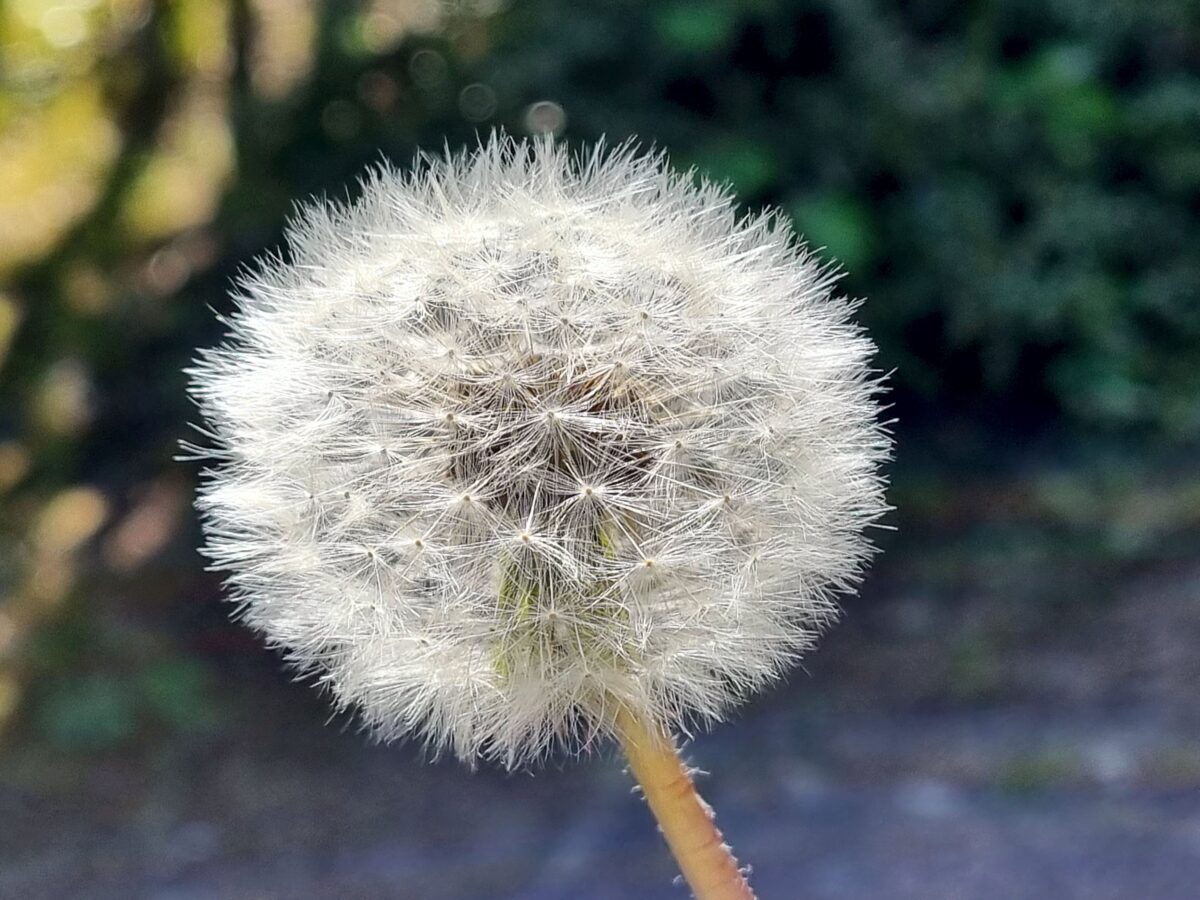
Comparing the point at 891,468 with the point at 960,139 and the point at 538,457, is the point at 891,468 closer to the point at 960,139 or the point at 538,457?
the point at 960,139

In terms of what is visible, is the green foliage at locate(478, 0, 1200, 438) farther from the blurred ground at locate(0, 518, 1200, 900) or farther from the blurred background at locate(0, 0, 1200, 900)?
the blurred ground at locate(0, 518, 1200, 900)

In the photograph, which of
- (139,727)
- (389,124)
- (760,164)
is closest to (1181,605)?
(760,164)

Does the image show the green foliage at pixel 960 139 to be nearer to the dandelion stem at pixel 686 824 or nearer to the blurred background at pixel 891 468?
the blurred background at pixel 891 468

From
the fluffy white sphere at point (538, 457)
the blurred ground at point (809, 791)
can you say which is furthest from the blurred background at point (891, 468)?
the fluffy white sphere at point (538, 457)

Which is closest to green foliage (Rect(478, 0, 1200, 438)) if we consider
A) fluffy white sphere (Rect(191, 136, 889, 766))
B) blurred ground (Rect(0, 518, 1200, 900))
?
blurred ground (Rect(0, 518, 1200, 900))

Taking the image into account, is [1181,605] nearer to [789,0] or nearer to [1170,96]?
[1170,96]

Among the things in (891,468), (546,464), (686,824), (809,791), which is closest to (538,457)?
(546,464)
